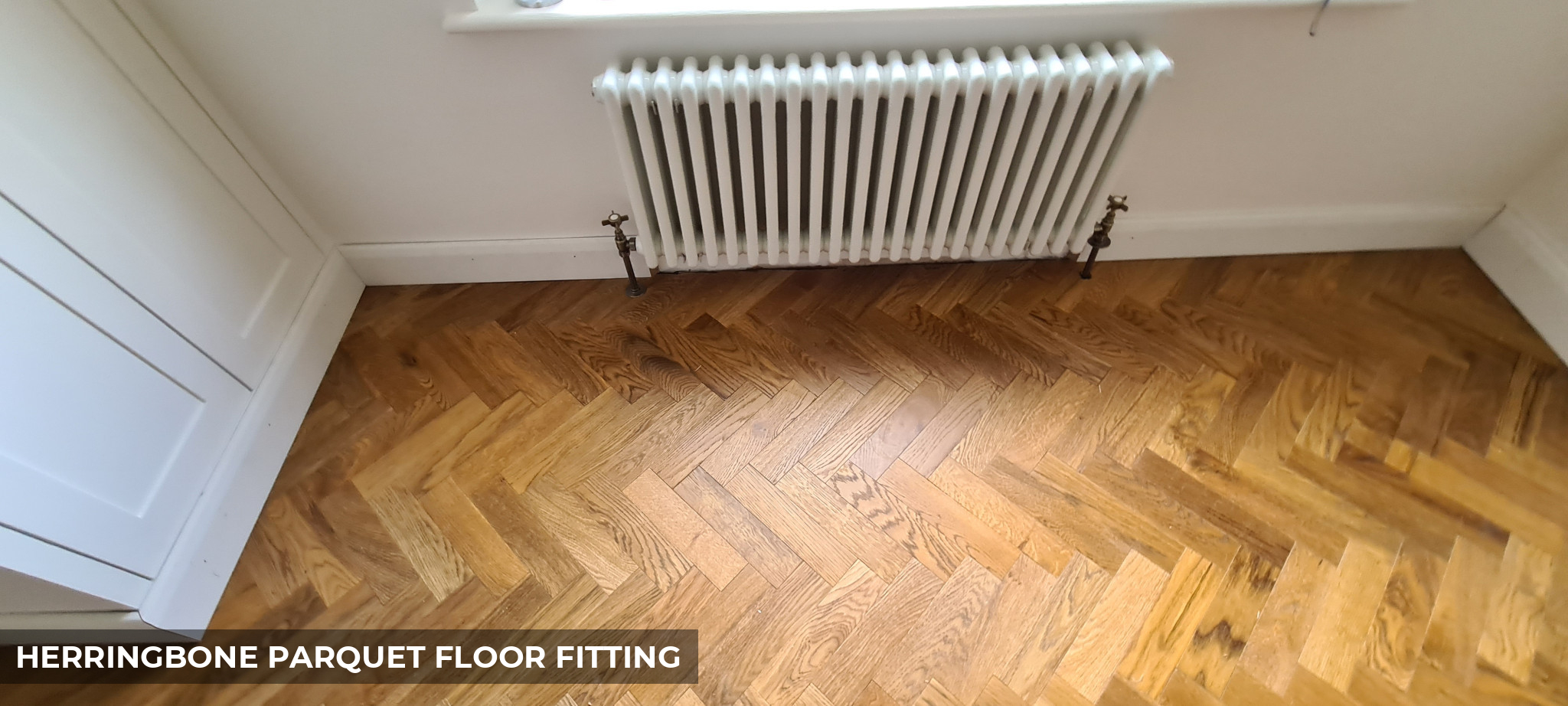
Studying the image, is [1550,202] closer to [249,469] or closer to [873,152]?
[873,152]

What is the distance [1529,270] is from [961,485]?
4.61ft

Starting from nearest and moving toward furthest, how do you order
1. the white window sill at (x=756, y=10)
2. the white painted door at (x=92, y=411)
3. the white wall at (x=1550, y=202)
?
the white painted door at (x=92, y=411), the white window sill at (x=756, y=10), the white wall at (x=1550, y=202)

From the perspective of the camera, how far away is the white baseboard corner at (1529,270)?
1506 mm

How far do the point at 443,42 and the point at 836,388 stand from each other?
0.98 metres

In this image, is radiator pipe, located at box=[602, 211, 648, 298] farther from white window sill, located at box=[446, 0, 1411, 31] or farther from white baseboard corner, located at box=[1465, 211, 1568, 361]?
white baseboard corner, located at box=[1465, 211, 1568, 361]

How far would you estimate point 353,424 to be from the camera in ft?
4.91

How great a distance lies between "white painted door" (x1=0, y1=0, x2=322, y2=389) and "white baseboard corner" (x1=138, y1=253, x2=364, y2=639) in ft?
0.17

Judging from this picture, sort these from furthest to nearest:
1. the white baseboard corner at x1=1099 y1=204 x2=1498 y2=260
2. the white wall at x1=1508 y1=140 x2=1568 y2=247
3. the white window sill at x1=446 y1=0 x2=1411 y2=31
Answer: the white baseboard corner at x1=1099 y1=204 x2=1498 y2=260, the white wall at x1=1508 y1=140 x2=1568 y2=247, the white window sill at x1=446 y1=0 x2=1411 y2=31

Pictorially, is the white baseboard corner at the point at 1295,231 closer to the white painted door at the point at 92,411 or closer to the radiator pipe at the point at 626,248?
the radiator pipe at the point at 626,248

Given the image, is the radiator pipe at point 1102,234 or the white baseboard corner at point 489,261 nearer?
the radiator pipe at point 1102,234

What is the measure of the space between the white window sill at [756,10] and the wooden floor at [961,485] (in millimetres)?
680

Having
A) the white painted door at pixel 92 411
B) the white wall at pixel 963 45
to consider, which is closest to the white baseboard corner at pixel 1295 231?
the white wall at pixel 963 45

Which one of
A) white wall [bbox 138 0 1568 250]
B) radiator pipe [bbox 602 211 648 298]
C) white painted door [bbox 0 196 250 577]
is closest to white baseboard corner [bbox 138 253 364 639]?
white painted door [bbox 0 196 250 577]

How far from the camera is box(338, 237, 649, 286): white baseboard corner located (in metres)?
1.65
